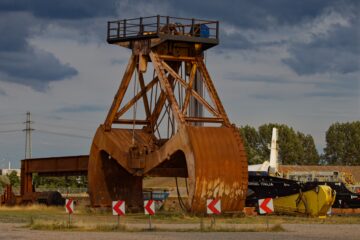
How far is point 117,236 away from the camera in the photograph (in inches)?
1097

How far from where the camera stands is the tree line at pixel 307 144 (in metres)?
142

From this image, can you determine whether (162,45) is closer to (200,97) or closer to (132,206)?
(200,97)

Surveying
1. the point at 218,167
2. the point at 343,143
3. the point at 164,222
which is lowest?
the point at 164,222

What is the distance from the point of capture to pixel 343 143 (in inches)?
5719

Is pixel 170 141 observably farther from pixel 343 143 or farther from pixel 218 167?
pixel 343 143

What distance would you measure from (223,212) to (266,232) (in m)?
10.4

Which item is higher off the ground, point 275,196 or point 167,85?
point 167,85

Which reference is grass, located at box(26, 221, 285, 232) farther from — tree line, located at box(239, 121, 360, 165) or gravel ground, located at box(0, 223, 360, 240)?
tree line, located at box(239, 121, 360, 165)

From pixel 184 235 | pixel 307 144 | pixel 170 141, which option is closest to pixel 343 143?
pixel 307 144

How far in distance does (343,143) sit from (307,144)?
7387 mm

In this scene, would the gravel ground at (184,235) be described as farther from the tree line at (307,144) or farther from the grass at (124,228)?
the tree line at (307,144)

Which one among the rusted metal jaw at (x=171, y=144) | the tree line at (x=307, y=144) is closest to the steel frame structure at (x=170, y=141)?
the rusted metal jaw at (x=171, y=144)

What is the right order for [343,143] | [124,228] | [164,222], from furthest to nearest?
[343,143] < [164,222] < [124,228]

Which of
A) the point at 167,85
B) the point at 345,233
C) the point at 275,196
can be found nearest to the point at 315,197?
the point at 275,196
